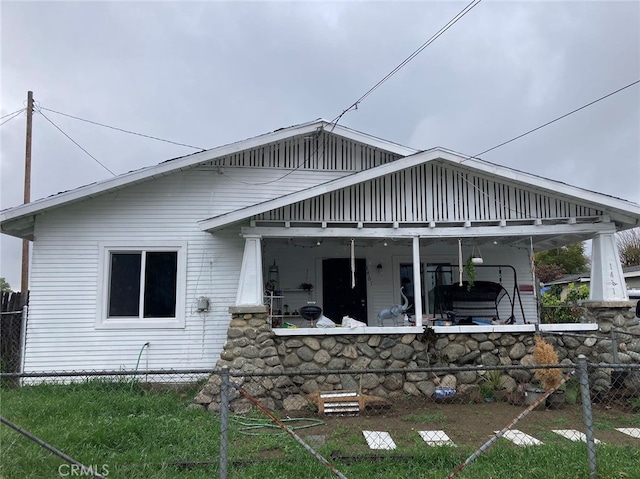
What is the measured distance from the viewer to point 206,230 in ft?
25.6

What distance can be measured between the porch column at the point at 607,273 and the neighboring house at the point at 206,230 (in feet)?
0.06

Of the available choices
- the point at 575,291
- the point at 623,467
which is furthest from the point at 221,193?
the point at 575,291

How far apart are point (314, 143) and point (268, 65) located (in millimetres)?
3641

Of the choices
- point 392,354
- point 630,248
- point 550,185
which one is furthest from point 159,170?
point 630,248

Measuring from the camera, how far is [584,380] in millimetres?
3660

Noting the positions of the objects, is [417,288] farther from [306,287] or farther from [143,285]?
[143,285]

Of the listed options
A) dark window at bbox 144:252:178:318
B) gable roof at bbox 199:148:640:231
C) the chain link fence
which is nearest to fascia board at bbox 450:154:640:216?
gable roof at bbox 199:148:640:231

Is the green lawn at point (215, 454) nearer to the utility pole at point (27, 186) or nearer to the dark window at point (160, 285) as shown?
the dark window at point (160, 285)

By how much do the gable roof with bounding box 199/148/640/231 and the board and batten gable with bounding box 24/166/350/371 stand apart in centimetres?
106

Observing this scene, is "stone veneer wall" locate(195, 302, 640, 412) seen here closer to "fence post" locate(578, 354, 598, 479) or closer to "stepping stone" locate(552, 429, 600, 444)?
"stepping stone" locate(552, 429, 600, 444)

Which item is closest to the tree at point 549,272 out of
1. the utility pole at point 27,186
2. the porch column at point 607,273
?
the porch column at point 607,273

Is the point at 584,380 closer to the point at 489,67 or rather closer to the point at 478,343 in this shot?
the point at 478,343

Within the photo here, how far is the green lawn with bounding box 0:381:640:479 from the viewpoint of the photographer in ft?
13.2

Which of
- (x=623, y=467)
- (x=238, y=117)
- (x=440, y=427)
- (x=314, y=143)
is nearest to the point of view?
(x=623, y=467)
